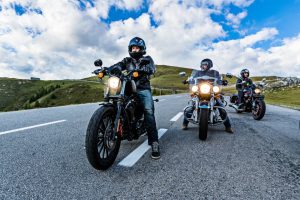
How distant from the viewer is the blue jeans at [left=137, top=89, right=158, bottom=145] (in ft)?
11.7

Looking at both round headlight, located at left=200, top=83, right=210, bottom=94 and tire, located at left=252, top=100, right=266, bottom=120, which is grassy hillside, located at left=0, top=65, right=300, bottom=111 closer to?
tire, located at left=252, top=100, right=266, bottom=120

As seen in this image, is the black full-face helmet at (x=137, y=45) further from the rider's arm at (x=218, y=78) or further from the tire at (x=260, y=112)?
the tire at (x=260, y=112)

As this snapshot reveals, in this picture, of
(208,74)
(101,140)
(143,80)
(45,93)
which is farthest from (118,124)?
(45,93)

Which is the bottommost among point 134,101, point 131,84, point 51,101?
point 51,101

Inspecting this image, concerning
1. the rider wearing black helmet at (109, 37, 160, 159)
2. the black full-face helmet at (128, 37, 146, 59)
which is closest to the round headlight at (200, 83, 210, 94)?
the rider wearing black helmet at (109, 37, 160, 159)

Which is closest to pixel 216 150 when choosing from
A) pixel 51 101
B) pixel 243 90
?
pixel 243 90

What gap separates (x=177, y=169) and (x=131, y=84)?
4.79ft

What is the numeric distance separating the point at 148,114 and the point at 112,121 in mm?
846

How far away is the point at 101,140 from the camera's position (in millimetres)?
2758

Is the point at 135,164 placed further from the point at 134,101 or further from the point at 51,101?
the point at 51,101

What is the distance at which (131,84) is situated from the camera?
333cm

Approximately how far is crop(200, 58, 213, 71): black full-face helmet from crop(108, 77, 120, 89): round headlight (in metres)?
3.15

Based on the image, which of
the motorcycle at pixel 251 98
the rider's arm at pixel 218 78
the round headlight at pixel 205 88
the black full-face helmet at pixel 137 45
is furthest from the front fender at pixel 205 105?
the motorcycle at pixel 251 98

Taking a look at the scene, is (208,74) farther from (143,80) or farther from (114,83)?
(114,83)
